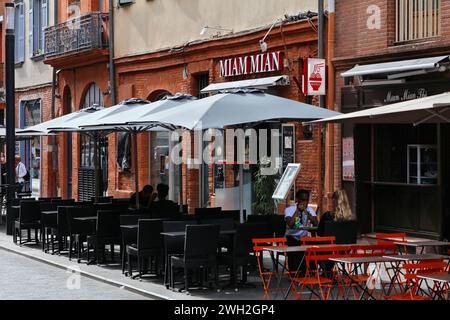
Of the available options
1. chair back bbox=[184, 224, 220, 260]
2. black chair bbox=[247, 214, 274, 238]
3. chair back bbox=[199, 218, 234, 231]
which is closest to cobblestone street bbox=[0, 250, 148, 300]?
chair back bbox=[184, 224, 220, 260]

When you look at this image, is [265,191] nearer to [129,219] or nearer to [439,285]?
[129,219]

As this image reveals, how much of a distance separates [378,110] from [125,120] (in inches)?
223

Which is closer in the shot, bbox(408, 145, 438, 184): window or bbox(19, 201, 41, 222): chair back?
bbox(408, 145, 438, 184): window

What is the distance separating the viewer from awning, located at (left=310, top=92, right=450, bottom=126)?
11.2 m

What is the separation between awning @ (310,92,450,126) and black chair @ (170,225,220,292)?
88.2 inches

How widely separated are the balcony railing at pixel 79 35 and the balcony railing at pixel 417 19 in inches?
533

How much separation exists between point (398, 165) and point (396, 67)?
6.96 feet

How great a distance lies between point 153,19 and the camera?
1076 inches

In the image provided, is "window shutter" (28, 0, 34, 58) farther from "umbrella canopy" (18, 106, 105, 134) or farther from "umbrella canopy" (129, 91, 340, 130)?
"umbrella canopy" (129, 91, 340, 130)

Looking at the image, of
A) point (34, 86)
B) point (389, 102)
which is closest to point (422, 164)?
point (389, 102)

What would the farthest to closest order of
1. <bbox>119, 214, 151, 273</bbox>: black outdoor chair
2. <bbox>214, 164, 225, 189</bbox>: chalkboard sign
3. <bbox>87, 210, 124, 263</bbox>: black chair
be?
1. <bbox>214, 164, 225, 189</bbox>: chalkboard sign
2. <bbox>87, 210, 124, 263</bbox>: black chair
3. <bbox>119, 214, 151, 273</bbox>: black outdoor chair

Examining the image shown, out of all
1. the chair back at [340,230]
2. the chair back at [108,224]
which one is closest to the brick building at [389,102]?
the chair back at [340,230]

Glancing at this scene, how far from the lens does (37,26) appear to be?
121ft
